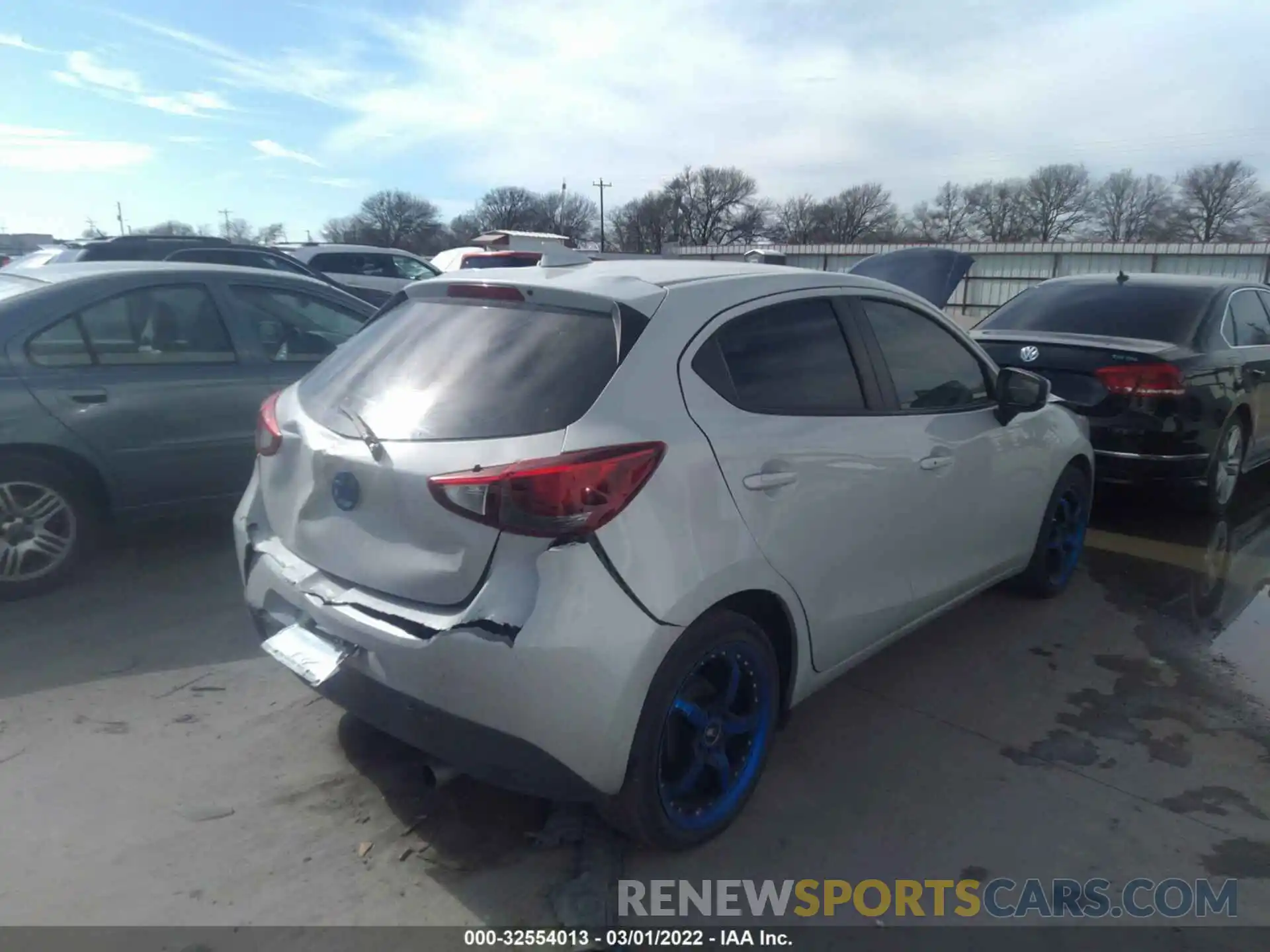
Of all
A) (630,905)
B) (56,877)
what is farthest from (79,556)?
(630,905)

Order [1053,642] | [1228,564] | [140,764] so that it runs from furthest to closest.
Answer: [1228,564] < [1053,642] < [140,764]

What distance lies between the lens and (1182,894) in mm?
2619

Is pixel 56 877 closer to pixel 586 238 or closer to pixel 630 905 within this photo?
pixel 630 905

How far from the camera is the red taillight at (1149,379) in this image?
555 cm

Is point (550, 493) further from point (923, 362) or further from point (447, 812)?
point (923, 362)

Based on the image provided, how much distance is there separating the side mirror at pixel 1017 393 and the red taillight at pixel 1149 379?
2027 millimetres

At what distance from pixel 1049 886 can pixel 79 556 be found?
4.51m

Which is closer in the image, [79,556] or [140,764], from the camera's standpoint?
[140,764]

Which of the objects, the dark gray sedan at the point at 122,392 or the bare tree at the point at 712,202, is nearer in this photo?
the dark gray sedan at the point at 122,392

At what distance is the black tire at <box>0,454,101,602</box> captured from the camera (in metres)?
4.34

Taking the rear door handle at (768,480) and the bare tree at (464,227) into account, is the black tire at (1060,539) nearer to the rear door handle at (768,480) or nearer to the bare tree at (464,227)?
the rear door handle at (768,480)

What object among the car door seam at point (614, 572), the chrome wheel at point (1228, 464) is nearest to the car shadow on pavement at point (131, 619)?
the car door seam at point (614, 572)

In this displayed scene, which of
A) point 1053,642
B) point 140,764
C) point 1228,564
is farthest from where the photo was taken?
point 1228,564

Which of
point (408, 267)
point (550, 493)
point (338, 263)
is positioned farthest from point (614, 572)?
point (408, 267)
